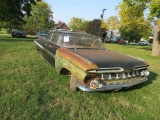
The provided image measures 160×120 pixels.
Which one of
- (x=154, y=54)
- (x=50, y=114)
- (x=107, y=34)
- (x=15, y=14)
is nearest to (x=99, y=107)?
(x=50, y=114)

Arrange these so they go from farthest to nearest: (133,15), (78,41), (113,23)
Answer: (113,23) < (133,15) < (78,41)

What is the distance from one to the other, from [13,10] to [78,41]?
2019cm

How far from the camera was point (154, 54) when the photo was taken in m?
13.8

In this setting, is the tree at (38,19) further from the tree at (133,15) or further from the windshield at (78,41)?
the windshield at (78,41)

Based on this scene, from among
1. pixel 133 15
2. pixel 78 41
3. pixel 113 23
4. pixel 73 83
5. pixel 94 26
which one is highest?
pixel 94 26

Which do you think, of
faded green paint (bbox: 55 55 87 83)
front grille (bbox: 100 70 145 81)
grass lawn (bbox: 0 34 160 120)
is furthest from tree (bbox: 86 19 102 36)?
front grille (bbox: 100 70 145 81)

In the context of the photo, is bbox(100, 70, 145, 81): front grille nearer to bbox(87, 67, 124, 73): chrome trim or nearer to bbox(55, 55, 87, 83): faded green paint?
bbox(87, 67, 124, 73): chrome trim

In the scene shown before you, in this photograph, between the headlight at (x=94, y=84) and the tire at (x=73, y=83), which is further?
the tire at (x=73, y=83)

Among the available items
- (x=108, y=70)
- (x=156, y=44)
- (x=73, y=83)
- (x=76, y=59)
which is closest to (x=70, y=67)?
(x=76, y=59)

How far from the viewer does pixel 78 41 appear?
17.3 feet

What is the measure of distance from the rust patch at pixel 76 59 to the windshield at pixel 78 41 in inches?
17.6

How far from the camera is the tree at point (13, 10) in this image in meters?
21.3

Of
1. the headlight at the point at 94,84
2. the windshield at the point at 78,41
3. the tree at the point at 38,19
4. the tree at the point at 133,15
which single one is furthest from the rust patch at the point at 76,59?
the tree at the point at 38,19

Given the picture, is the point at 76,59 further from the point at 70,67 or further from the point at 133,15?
the point at 133,15
